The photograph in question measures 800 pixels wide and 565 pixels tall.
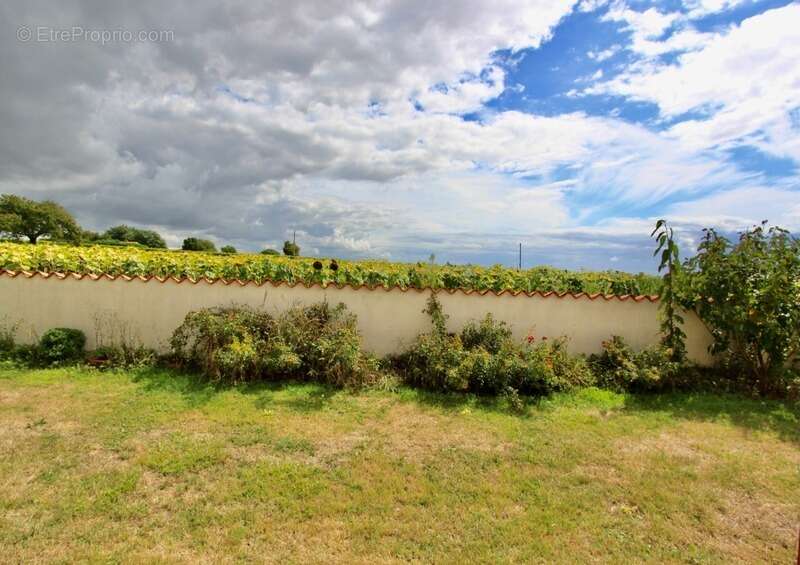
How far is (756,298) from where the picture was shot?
6.10m

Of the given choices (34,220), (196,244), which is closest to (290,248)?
(196,244)

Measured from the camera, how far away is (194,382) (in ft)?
20.0

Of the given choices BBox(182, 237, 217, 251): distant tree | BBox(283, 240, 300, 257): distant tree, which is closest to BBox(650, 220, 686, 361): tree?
BBox(283, 240, 300, 257): distant tree

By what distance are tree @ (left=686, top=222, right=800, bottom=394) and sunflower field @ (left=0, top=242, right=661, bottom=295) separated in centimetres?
92

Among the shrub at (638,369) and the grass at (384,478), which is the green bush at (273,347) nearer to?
the grass at (384,478)

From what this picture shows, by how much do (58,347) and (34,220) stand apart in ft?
169

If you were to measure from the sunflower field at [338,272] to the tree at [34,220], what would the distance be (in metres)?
42.0

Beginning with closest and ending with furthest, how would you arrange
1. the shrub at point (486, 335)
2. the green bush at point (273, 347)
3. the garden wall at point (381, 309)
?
the green bush at point (273, 347) < the shrub at point (486, 335) < the garden wall at point (381, 309)

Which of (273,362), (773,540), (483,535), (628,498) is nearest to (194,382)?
(273,362)

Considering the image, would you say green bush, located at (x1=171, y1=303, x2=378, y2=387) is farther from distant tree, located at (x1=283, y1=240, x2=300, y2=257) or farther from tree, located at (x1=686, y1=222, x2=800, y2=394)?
distant tree, located at (x1=283, y1=240, x2=300, y2=257)

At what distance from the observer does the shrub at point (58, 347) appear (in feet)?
22.3

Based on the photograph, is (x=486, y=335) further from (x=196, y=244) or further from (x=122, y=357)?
(x=196, y=244)

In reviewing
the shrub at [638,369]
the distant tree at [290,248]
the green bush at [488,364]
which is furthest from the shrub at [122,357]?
the distant tree at [290,248]

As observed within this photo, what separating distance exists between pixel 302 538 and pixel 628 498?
266 centimetres
